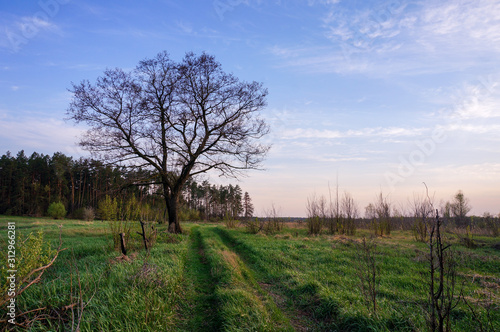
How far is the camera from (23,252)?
3494mm

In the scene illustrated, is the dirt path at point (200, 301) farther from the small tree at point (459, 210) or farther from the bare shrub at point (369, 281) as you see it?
the small tree at point (459, 210)

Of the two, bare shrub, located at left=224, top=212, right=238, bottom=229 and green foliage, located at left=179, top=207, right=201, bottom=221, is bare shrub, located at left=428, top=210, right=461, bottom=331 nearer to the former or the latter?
bare shrub, located at left=224, top=212, right=238, bottom=229

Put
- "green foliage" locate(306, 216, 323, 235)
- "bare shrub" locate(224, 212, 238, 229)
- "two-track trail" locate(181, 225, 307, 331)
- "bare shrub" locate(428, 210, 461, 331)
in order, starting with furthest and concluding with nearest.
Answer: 1. "bare shrub" locate(224, 212, 238, 229)
2. "green foliage" locate(306, 216, 323, 235)
3. "two-track trail" locate(181, 225, 307, 331)
4. "bare shrub" locate(428, 210, 461, 331)

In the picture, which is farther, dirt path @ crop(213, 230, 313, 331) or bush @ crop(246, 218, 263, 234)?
bush @ crop(246, 218, 263, 234)

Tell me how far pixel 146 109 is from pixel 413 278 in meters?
15.9

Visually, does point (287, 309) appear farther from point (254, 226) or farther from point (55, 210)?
point (55, 210)

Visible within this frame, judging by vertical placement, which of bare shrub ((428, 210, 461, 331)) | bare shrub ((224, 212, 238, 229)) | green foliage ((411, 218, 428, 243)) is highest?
bare shrub ((428, 210, 461, 331))

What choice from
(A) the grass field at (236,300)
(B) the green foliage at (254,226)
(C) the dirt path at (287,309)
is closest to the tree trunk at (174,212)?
(B) the green foliage at (254,226)

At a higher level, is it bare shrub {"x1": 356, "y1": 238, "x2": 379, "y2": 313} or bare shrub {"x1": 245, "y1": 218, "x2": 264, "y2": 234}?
bare shrub {"x1": 356, "y1": 238, "x2": 379, "y2": 313}

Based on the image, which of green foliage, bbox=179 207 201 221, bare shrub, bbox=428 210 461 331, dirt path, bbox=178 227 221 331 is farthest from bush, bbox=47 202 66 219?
bare shrub, bbox=428 210 461 331

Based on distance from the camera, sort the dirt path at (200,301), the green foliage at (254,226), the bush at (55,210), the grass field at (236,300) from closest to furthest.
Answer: the grass field at (236,300) < the dirt path at (200,301) < the green foliage at (254,226) < the bush at (55,210)

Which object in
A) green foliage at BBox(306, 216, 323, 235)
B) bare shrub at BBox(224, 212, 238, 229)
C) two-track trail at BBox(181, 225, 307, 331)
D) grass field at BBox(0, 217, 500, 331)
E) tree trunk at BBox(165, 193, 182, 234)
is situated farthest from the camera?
bare shrub at BBox(224, 212, 238, 229)

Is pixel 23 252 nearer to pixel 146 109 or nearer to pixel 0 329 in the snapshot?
pixel 0 329

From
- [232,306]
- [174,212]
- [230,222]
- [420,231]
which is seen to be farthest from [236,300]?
[230,222]
